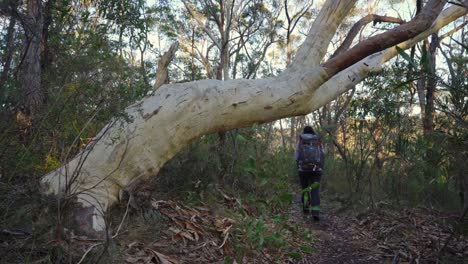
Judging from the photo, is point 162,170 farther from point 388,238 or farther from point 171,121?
point 388,238

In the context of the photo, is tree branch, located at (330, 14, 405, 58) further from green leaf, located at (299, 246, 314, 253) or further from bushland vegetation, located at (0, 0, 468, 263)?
green leaf, located at (299, 246, 314, 253)

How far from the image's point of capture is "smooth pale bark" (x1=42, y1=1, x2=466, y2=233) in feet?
9.69

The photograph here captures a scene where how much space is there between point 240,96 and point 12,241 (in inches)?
87.0

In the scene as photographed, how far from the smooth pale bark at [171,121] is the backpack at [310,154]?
1.26 m

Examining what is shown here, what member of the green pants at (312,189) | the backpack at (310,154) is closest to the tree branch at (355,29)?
the backpack at (310,154)

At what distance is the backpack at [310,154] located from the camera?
5.14m

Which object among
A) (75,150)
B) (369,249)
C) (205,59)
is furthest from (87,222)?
(205,59)

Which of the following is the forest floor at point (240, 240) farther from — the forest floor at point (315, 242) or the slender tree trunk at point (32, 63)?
the slender tree trunk at point (32, 63)

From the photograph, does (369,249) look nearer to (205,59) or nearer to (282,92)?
(282,92)

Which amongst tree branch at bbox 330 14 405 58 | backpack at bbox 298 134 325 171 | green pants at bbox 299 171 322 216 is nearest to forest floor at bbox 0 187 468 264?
green pants at bbox 299 171 322 216

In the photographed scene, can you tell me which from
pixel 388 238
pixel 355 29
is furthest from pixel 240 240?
pixel 355 29

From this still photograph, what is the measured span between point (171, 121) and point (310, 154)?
255cm

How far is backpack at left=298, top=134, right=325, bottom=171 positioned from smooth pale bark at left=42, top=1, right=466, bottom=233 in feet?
4.15

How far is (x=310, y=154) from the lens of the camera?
5137 millimetres
